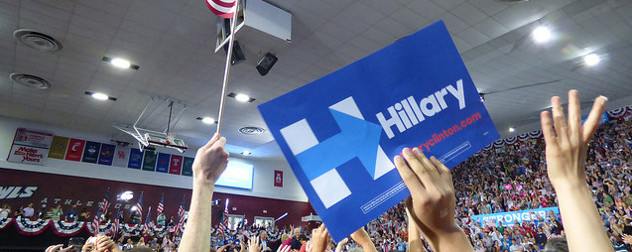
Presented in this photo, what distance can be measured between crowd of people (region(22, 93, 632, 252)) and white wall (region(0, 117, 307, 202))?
2.86m

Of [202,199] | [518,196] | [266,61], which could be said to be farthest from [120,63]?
[518,196]

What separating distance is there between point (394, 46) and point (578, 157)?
0.68 m

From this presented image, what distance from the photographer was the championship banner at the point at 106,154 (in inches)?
608

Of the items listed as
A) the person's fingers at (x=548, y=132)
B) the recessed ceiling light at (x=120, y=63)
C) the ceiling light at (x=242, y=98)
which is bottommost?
the person's fingers at (x=548, y=132)

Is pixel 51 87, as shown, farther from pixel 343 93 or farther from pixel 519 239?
pixel 519 239

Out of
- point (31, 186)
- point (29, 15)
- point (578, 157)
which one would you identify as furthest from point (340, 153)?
point (31, 186)

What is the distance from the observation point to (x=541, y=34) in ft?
25.8

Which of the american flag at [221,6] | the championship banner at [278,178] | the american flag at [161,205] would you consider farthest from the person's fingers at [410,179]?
the championship banner at [278,178]

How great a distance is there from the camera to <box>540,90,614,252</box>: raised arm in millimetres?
781

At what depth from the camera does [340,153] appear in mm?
1166

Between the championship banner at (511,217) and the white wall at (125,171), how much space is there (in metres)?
11.7

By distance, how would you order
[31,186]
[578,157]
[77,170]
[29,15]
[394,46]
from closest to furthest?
[578,157] < [394,46] < [29,15] < [31,186] < [77,170]

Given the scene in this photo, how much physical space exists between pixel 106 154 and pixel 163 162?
2.55 metres

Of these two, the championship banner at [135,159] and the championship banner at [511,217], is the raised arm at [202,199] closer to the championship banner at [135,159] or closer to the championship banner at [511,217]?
the championship banner at [511,217]
